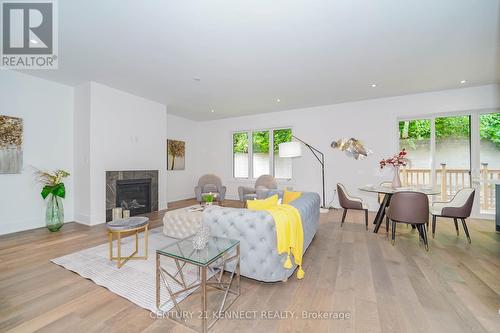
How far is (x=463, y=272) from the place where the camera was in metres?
2.38

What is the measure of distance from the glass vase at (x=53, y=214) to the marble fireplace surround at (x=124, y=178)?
762 millimetres

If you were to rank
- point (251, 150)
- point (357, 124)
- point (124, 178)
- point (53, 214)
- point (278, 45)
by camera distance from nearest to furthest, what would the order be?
1. point (278, 45)
2. point (53, 214)
3. point (124, 178)
4. point (357, 124)
5. point (251, 150)

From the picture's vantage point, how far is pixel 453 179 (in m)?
4.86

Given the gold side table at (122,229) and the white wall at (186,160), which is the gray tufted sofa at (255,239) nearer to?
the gold side table at (122,229)

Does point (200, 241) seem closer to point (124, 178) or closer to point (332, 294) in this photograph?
point (332, 294)

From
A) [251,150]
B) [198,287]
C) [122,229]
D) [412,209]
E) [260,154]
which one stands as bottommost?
[198,287]

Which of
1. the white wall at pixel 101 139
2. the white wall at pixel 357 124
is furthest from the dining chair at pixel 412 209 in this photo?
the white wall at pixel 101 139

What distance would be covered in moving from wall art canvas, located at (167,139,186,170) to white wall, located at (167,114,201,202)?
0.48 feet

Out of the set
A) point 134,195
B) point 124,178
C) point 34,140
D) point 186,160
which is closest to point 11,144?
point 34,140

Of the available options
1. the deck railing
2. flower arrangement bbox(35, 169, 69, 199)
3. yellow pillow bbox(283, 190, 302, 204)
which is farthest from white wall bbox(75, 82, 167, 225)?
the deck railing

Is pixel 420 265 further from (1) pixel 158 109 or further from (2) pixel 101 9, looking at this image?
(1) pixel 158 109

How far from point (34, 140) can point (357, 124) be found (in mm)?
7278

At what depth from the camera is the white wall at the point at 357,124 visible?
471cm

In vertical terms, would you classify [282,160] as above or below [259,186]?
above
